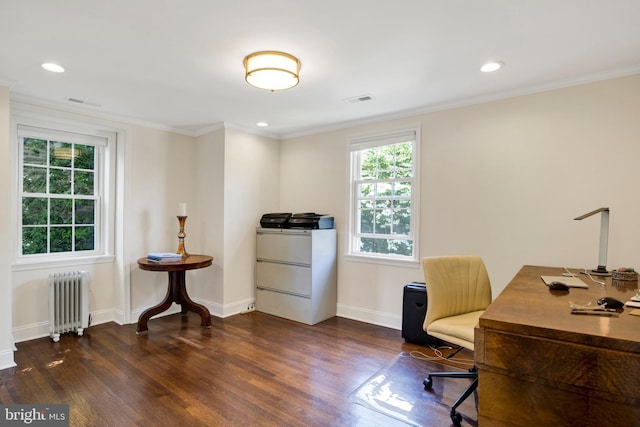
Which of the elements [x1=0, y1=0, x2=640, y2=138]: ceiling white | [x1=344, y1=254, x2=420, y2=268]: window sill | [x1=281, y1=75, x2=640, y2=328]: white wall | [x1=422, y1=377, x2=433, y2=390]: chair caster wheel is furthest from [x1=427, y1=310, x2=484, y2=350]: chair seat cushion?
[x1=0, y1=0, x2=640, y2=138]: ceiling white

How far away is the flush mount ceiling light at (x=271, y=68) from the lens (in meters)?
2.25

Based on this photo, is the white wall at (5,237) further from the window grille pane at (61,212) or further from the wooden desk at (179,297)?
the wooden desk at (179,297)

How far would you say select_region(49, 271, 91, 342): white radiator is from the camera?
10.8 ft

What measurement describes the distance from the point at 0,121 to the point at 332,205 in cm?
316

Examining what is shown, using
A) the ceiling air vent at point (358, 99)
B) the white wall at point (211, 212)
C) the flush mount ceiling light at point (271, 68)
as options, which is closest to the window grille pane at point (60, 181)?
the white wall at point (211, 212)

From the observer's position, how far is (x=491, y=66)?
2451 mm

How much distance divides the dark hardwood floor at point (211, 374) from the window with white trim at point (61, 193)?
0.97m

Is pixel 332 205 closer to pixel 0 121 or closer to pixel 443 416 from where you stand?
pixel 443 416

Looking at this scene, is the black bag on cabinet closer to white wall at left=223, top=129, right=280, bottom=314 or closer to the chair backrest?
white wall at left=223, top=129, right=280, bottom=314

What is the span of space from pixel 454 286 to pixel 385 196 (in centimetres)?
168

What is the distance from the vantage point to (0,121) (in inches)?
104

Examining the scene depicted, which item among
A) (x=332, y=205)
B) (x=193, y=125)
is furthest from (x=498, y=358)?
(x=193, y=125)

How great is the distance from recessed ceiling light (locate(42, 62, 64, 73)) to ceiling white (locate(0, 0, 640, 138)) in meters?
0.05

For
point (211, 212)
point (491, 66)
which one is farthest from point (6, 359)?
point (491, 66)
